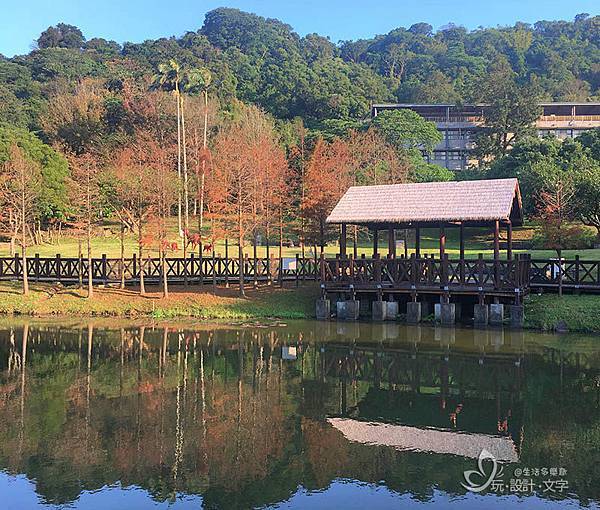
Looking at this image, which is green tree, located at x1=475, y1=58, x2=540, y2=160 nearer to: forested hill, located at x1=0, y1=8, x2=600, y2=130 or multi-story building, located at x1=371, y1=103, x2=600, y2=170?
multi-story building, located at x1=371, y1=103, x2=600, y2=170

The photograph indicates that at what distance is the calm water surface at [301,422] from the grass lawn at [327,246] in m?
21.5

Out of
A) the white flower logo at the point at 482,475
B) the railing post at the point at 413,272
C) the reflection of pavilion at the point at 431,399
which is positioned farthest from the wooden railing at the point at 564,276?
the white flower logo at the point at 482,475

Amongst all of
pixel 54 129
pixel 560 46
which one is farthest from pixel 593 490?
pixel 560 46

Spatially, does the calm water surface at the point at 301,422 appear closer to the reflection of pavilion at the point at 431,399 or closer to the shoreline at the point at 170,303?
the reflection of pavilion at the point at 431,399

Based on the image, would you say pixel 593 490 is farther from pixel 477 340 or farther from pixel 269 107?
pixel 269 107

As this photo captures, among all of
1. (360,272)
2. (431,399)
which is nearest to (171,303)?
(360,272)

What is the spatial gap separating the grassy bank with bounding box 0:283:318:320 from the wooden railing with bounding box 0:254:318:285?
1.06m

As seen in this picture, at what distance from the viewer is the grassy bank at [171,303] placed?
31828mm

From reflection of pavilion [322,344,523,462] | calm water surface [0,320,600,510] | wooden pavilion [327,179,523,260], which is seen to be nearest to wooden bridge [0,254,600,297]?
wooden pavilion [327,179,523,260]

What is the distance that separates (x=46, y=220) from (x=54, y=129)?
720 inches

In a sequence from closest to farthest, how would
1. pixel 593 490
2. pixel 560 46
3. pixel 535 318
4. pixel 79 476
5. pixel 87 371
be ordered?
pixel 593 490 < pixel 79 476 < pixel 87 371 < pixel 535 318 < pixel 560 46

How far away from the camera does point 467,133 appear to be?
94062 millimetres

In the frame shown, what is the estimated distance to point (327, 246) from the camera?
54.9 meters

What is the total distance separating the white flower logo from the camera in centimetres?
1222
